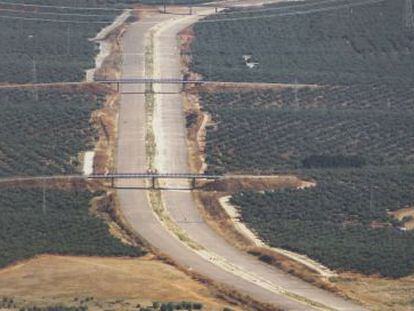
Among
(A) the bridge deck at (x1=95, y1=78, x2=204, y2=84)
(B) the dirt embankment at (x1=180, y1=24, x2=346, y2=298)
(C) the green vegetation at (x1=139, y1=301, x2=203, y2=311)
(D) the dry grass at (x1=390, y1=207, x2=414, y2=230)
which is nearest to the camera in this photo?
(C) the green vegetation at (x1=139, y1=301, x2=203, y2=311)

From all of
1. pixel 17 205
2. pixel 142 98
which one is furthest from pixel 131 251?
pixel 142 98

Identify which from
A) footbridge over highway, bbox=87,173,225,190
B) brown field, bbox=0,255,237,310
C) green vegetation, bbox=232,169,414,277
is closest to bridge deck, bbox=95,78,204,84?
footbridge over highway, bbox=87,173,225,190

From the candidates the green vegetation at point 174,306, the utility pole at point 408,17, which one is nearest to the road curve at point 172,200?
the green vegetation at point 174,306

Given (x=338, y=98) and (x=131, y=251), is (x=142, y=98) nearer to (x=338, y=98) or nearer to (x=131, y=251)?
(x=338, y=98)

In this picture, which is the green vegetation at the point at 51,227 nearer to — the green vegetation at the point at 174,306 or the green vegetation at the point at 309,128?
the green vegetation at the point at 309,128

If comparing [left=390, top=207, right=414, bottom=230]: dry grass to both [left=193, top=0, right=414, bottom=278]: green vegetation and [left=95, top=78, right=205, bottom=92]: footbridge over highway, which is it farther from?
[left=95, top=78, right=205, bottom=92]: footbridge over highway

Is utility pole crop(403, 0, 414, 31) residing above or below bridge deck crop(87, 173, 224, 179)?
above
